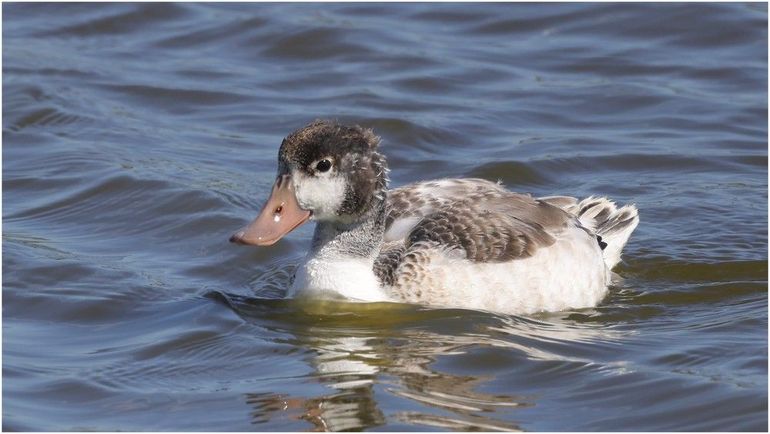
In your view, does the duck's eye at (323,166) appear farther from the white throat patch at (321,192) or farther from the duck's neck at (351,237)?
the duck's neck at (351,237)

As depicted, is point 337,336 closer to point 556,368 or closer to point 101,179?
point 556,368

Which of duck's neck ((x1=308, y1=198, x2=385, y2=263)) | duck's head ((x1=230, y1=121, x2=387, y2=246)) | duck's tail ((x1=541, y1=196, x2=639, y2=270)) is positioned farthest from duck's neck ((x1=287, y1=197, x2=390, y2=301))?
duck's tail ((x1=541, y1=196, x2=639, y2=270))

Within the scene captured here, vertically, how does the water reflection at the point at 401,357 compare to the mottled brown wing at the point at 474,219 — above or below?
below

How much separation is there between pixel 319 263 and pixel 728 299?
3.21 m

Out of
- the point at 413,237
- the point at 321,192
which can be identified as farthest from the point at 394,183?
the point at 321,192

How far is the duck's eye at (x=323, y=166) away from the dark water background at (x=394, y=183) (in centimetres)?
109

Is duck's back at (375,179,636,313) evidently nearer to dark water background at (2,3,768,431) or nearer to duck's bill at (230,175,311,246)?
dark water background at (2,3,768,431)

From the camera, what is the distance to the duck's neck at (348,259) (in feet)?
36.7

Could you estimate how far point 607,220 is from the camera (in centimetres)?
1316

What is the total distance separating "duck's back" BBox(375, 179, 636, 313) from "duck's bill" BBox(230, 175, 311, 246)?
0.92 meters

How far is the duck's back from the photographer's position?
1132cm

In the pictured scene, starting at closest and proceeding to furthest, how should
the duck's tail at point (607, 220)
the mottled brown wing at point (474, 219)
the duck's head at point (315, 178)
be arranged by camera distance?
the duck's head at point (315, 178), the mottled brown wing at point (474, 219), the duck's tail at point (607, 220)

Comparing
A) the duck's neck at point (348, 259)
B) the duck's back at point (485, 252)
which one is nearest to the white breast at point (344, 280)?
the duck's neck at point (348, 259)

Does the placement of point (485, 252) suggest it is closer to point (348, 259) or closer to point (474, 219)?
point (474, 219)
